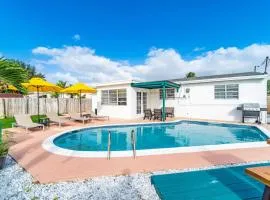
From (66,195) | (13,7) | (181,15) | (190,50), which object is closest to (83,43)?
(13,7)

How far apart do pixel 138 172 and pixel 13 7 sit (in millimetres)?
17058

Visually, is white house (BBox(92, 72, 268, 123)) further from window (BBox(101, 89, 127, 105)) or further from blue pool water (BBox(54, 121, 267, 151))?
blue pool water (BBox(54, 121, 267, 151))

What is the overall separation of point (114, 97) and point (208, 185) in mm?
15623

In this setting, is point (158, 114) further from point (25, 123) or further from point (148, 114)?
point (25, 123)

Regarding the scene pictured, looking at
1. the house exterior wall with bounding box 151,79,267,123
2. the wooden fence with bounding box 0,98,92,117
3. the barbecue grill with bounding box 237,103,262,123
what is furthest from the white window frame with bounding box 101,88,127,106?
the barbecue grill with bounding box 237,103,262,123

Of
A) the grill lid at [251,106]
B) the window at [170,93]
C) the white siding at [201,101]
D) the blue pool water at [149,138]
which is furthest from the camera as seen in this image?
the window at [170,93]

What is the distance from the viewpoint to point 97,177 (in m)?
5.07

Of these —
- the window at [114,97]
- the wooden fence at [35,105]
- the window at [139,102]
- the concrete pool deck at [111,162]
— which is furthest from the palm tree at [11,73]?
the wooden fence at [35,105]

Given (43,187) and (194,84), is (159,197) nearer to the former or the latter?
(43,187)

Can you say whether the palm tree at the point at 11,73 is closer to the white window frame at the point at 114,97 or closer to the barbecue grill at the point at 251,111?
the white window frame at the point at 114,97

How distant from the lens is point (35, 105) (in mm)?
21188

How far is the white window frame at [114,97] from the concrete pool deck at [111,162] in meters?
11.4

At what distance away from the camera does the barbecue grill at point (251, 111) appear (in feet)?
48.8

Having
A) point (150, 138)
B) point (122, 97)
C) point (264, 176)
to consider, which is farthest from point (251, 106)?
point (264, 176)
